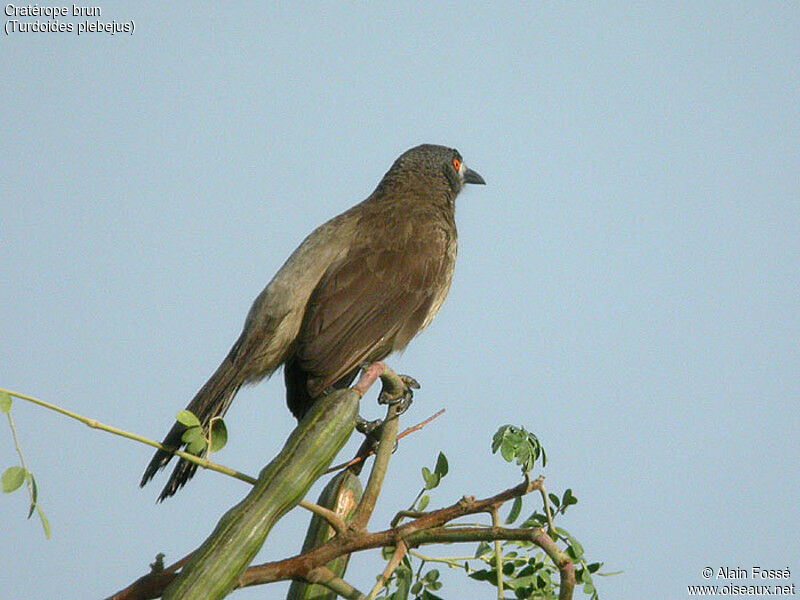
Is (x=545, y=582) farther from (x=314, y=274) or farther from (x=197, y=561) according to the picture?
(x=314, y=274)

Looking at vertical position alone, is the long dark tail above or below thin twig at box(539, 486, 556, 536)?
above

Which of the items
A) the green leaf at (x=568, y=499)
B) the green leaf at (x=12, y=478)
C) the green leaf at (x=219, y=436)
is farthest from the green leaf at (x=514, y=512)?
the green leaf at (x=12, y=478)

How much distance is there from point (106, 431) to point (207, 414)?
2.53 m

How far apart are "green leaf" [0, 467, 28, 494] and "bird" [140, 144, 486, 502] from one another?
8.09 ft

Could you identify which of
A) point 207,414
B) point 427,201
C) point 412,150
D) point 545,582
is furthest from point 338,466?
point 412,150

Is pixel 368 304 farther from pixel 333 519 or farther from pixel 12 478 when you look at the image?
pixel 12 478

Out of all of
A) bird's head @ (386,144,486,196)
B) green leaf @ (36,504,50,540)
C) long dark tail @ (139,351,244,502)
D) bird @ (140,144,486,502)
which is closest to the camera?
green leaf @ (36,504,50,540)

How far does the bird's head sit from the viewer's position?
23.3 ft

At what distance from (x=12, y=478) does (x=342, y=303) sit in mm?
3362

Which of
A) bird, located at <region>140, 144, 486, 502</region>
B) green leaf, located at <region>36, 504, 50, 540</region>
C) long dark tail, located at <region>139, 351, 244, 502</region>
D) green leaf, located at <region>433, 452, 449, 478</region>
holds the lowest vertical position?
green leaf, located at <region>36, 504, 50, 540</region>

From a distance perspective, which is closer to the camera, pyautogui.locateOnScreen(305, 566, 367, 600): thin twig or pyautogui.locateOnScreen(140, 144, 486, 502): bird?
pyautogui.locateOnScreen(305, 566, 367, 600): thin twig

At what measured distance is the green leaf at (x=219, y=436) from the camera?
2.43 metres

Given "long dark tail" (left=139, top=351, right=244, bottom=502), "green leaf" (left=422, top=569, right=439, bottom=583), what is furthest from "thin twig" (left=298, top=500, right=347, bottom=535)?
"long dark tail" (left=139, top=351, right=244, bottom=502)

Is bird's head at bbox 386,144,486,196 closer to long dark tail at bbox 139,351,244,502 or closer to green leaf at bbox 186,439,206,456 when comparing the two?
long dark tail at bbox 139,351,244,502
